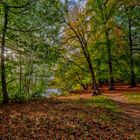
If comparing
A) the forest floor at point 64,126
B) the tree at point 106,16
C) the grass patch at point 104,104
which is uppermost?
the tree at point 106,16

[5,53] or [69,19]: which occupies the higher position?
[69,19]

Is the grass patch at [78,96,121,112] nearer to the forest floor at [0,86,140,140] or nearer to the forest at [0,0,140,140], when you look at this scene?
the forest at [0,0,140,140]

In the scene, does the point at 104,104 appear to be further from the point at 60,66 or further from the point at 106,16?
the point at 106,16

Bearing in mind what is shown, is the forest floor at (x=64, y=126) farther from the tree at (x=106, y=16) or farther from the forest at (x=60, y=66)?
the tree at (x=106, y=16)

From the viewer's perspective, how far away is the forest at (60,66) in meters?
9.58

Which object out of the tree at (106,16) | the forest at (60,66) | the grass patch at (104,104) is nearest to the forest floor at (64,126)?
the forest at (60,66)

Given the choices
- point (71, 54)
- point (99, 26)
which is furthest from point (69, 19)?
point (71, 54)

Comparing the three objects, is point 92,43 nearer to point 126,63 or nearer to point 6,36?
point 126,63

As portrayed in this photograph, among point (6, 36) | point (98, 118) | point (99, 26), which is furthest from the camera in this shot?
point (99, 26)

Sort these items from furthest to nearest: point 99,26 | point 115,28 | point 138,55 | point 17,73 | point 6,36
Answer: point 138,55
point 115,28
point 99,26
point 17,73
point 6,36

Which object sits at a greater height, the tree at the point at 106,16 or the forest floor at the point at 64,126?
the tree at the point at 106,16

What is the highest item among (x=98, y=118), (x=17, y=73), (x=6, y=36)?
(x=6, y=36)

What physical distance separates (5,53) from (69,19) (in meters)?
10.1

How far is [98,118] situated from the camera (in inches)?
446
